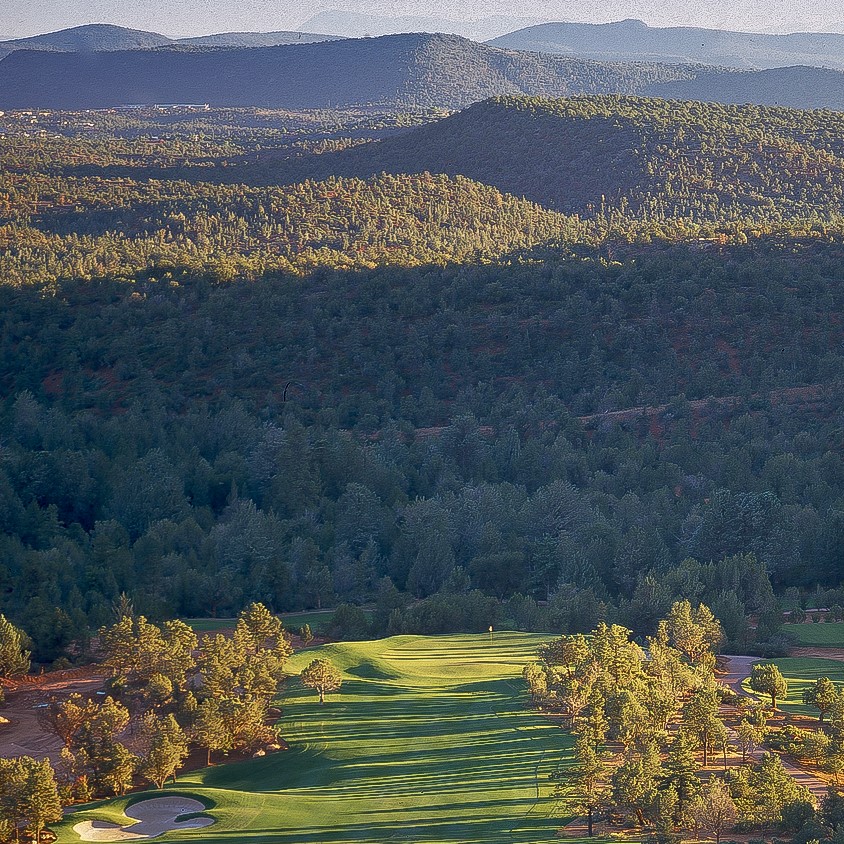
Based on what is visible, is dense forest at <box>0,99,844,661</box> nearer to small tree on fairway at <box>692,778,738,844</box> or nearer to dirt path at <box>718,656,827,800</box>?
dirt path at <box>718,656,827,800</box>

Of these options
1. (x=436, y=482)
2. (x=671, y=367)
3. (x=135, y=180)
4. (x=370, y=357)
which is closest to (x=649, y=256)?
(x=671, y=367)

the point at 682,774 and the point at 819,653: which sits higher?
the point at 682,774

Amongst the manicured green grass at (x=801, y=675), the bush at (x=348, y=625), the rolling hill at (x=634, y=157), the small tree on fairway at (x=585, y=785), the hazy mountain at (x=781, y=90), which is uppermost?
the hazy mountain at (x=781, y=90)

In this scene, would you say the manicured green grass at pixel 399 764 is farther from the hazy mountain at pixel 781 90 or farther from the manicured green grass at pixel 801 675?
the hazy mountain at pixel 781 90

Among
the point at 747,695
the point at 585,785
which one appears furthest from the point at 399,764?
the point at 747,695

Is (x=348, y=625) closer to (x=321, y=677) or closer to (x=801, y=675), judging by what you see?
(x=321, y=677)

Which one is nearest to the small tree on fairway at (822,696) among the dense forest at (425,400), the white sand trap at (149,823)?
the dense forest at (425,400)
